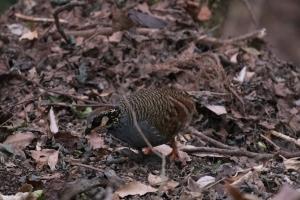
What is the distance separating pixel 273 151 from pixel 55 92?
1739 mm

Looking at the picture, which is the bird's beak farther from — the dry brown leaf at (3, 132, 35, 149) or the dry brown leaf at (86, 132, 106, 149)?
the dry brown leaf at (3, 132, 35, 149)

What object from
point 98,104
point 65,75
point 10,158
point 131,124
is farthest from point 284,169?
point 65,75

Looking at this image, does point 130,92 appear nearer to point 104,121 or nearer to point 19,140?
point 19,140

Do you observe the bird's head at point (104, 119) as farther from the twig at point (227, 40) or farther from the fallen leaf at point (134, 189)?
the twig at point (227, 40)

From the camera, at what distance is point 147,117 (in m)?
4.68

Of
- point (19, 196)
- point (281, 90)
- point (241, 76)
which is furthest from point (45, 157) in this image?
point (281, 90)

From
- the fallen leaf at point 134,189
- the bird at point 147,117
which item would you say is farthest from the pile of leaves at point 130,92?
the bird at point 147,117

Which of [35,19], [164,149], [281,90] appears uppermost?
[35,19]

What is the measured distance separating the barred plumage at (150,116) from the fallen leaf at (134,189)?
0.31 meters

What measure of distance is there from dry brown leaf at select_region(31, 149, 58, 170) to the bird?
15.6 inches

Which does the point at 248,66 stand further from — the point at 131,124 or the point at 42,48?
the point at 131,124

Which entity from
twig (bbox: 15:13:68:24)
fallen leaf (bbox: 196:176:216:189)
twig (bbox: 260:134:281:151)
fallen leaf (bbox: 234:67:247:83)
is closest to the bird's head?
fallen leaf (bbox: 196:176:216:189)

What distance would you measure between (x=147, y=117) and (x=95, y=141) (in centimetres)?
69

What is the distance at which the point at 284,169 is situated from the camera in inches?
191
